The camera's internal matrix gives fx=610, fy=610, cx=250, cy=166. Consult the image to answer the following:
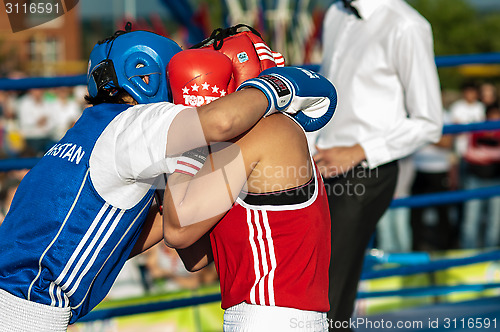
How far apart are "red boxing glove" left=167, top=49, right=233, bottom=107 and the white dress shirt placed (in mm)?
1200

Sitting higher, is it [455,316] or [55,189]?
[55,189]

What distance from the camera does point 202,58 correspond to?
1748mm

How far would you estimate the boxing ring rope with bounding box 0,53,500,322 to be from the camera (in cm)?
315

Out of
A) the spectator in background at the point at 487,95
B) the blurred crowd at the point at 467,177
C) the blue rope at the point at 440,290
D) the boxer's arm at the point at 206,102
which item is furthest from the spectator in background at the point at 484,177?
the boxer's arm at the point at 206,102

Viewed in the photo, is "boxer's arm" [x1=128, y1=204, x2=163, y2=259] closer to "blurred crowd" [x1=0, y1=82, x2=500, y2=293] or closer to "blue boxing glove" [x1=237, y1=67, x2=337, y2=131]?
"blue boxing glove" [x1=237, y1=67, x2=337, y2=131]

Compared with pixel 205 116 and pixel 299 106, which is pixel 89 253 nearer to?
pixel 205 116

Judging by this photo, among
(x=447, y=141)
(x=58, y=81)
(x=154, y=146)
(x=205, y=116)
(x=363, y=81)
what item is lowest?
(x=447, y=141)

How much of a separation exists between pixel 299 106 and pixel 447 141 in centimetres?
599

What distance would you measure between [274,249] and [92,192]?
0.57 metres

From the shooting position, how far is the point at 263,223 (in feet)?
5.98

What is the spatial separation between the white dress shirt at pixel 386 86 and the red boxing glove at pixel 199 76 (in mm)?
1200

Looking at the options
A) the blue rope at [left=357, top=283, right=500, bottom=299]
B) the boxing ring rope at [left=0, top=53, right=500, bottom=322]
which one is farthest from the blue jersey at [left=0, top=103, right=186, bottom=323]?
the blue rope at [left=357, top=283, right=500, bottom=299]

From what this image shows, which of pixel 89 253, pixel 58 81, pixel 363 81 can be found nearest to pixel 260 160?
pixel 89 253

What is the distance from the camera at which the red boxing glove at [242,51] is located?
6.14ft
